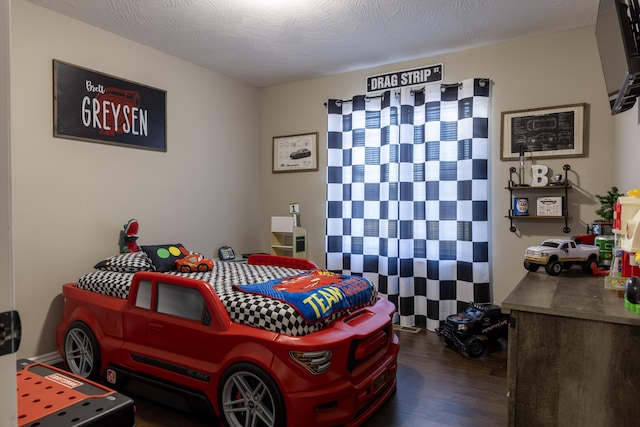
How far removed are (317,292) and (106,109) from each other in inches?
95.2

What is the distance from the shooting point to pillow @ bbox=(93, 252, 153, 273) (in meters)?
2.92

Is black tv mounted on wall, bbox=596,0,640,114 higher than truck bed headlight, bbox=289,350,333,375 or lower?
higher

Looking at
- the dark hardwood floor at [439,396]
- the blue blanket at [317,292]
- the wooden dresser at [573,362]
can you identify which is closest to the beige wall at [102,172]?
the dark hardwood floor at [439,396]

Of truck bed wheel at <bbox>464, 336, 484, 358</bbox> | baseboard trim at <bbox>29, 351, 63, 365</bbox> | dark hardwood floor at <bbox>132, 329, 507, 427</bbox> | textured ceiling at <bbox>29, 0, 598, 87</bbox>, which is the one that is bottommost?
dark hardwood floor at <bbox>132, 329, 507, 427</bbox>

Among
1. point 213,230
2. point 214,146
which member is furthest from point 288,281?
point 214,146

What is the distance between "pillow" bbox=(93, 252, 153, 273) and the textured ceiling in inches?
71.3

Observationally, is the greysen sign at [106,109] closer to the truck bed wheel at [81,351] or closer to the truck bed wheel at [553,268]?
the truck bed wheel at [81,351]

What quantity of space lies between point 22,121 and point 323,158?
8.63 ft

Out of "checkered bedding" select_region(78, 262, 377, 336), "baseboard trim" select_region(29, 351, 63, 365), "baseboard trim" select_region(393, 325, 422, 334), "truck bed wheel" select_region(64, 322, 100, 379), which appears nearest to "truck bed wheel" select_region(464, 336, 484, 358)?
"baseboard trim" select_region(393, 325, 422, 334)

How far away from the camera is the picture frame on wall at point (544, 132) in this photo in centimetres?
312

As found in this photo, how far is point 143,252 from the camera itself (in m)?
3.14

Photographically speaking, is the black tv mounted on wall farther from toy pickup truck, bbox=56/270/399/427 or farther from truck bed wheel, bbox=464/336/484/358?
truck bed wheel, bbox=464/336/484/358

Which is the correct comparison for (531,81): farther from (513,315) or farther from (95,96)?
(95,96)

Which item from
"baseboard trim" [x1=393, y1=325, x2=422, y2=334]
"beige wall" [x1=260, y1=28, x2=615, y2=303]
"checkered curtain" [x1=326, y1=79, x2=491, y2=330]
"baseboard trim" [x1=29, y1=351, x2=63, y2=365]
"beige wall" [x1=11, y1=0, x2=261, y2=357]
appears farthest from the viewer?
"baseboard trim" [x1=393, y1=325, x2=422, y2=334]
